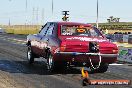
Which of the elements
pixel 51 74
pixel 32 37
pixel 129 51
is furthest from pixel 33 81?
pixel 129 51

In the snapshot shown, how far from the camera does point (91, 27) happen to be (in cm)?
1319

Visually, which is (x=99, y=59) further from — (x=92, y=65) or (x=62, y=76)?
(x=62, y=76)

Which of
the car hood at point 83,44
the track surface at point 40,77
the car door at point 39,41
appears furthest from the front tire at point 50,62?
the car door at point 39,41

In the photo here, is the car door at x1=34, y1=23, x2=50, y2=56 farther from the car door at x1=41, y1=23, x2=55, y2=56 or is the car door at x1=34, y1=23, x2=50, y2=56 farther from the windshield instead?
the windshield

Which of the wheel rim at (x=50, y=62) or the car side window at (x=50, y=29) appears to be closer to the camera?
the wheel rim at (x=50, y=62)

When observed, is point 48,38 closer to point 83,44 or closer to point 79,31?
point 79,31

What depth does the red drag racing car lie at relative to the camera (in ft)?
38.6

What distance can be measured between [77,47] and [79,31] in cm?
123

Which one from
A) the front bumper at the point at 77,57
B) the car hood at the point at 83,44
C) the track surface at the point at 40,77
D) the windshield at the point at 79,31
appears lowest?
the track surface at the point at 40,77

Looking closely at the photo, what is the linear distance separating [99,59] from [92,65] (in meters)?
0.31

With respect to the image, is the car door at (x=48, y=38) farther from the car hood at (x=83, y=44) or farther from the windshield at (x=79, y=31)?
the car hood at (x=83, y=44)

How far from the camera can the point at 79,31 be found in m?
12.9

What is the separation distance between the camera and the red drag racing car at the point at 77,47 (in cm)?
1176

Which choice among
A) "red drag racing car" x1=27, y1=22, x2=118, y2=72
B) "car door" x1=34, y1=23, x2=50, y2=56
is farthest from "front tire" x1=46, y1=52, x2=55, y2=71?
"car door" x1=34, y1=23, x2=50, y2=56
